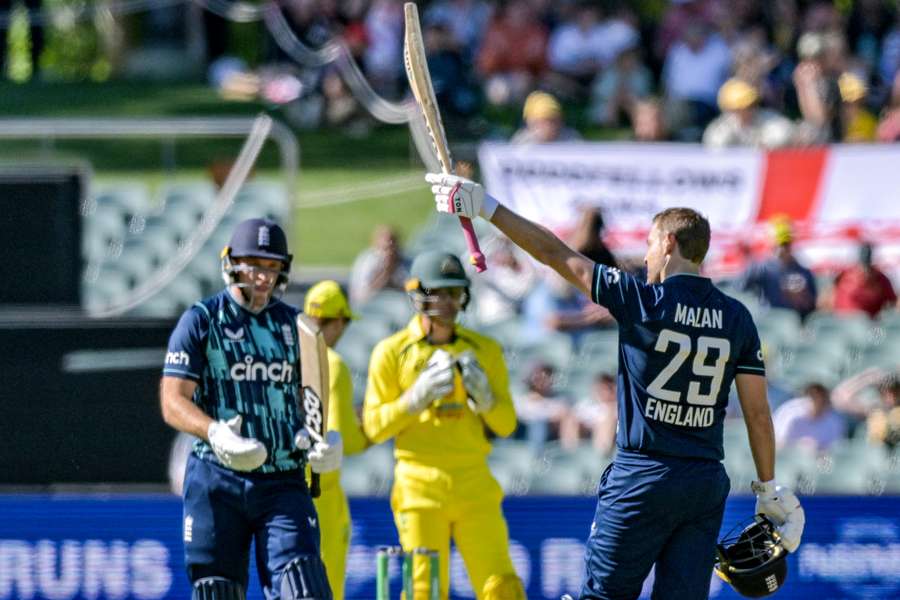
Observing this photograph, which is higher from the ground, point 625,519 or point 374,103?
point 374,103

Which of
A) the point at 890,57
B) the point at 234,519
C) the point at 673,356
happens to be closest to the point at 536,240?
the point at 673,356

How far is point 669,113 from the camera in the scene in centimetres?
1527

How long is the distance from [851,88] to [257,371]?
9.22m

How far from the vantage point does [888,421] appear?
449 inches

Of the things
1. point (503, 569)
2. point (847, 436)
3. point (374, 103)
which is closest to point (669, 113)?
point (374, 103)

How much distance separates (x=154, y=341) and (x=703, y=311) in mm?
5522

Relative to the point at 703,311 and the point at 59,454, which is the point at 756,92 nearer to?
the point at 59,454

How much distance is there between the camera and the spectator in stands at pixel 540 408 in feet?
38.0

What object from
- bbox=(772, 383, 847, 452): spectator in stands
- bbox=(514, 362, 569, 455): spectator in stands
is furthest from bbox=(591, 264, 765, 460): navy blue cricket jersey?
bbox=(772, 383, 847, 452): spectator in stands

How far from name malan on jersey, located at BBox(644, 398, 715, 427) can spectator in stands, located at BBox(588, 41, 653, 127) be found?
34.0 feet

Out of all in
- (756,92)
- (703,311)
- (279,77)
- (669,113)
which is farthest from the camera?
(279,77)

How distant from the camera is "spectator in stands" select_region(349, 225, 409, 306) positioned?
12.6 metres

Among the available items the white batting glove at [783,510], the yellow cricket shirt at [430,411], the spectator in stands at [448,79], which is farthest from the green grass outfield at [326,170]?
the white batting glove at [783,510]

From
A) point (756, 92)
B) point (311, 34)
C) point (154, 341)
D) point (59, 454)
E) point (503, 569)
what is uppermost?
point (311, 34)
